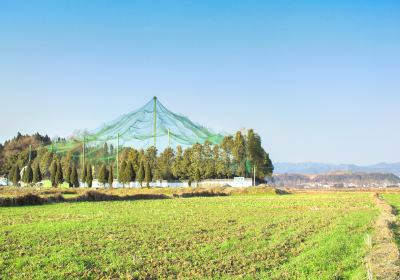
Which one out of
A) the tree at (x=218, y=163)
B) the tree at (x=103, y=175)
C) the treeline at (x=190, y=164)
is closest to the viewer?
the tree at (x=103, y=175)

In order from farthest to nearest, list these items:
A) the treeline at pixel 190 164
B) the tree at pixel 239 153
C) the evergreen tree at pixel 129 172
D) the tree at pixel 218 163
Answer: the tree at pixel 239 153 → the tree at pixel 218 163 → the treeline at pixel 190 164 → the evergreen tree at pixel 129 172

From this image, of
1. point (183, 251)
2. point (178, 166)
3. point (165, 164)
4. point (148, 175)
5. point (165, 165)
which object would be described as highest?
point (165, 164)

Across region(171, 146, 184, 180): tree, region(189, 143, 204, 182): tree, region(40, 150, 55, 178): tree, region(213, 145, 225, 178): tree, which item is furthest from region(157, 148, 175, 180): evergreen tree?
region(40, 150, 55, 178): tree

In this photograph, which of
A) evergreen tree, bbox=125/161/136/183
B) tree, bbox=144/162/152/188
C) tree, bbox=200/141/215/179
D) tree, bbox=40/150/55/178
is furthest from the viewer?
tree, bbox=40/150/55/178

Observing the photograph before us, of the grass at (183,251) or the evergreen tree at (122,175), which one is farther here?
the evergreen tree at (122,175)

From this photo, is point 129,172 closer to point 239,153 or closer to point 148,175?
point 148,175

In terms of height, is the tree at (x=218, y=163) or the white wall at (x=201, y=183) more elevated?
the tree at (x=218, y=163)

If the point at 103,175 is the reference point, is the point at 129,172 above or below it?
above

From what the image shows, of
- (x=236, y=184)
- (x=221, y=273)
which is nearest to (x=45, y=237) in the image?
(x=221, y=273)

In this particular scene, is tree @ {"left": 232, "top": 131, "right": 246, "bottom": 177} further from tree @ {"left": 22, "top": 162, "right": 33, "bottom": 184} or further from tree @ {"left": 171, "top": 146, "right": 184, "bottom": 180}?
tree @ {"left": 22, "top": 162, "right": 33, "bottom": 184}

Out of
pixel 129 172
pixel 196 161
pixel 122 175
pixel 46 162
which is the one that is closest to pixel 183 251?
pixel 129 172

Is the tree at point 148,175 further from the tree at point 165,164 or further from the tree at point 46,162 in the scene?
the tree at point 46,162

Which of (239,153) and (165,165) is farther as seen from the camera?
(165,165)

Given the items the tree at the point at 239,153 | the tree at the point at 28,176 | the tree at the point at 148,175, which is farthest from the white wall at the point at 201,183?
the tree at the point at 28,176
